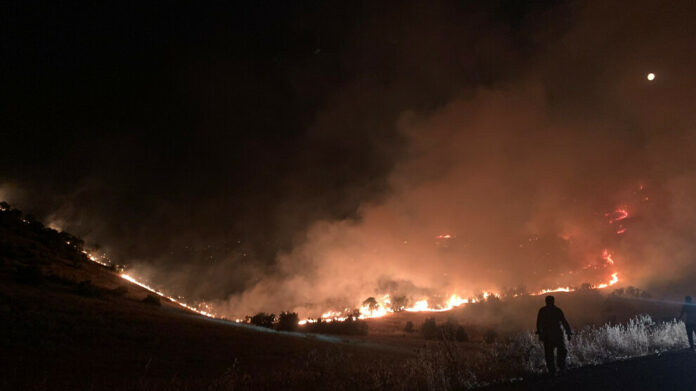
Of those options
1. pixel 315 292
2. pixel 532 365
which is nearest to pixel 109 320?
pixel 532 365

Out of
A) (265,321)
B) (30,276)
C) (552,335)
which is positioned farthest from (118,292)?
(552,335)

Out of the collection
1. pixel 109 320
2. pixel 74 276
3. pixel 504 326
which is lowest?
pixel 504 326

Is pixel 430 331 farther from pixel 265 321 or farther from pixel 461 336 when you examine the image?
pixel 265 321

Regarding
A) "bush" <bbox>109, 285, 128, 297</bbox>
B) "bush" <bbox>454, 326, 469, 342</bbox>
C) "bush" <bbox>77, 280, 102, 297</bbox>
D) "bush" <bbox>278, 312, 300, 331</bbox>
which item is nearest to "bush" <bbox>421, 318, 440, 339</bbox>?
"bush" <bbox>454, 326, 469, 342</bbox>

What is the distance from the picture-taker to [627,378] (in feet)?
22.0

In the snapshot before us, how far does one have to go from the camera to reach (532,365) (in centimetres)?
870

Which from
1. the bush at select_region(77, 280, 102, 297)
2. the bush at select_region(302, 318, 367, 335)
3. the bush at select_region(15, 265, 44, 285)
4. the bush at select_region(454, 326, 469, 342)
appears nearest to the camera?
the bush at select_region(15, 265, 44, 285)

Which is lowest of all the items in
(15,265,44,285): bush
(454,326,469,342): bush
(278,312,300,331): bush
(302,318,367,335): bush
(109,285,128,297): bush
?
A: (454,326,469,342): bush

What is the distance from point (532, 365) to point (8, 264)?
25277 mm

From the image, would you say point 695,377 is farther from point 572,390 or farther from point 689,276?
point 689,276

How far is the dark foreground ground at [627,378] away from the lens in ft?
20.4

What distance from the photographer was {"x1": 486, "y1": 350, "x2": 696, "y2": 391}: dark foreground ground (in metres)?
6.21

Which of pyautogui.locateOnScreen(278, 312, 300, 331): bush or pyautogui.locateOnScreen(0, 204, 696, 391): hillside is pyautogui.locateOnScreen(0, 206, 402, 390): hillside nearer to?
pyautogui.locateOnScreen(0, 204, 696, 391): hillside

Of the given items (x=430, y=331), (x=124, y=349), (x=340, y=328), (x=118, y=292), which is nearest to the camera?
(x=124, y=349)
